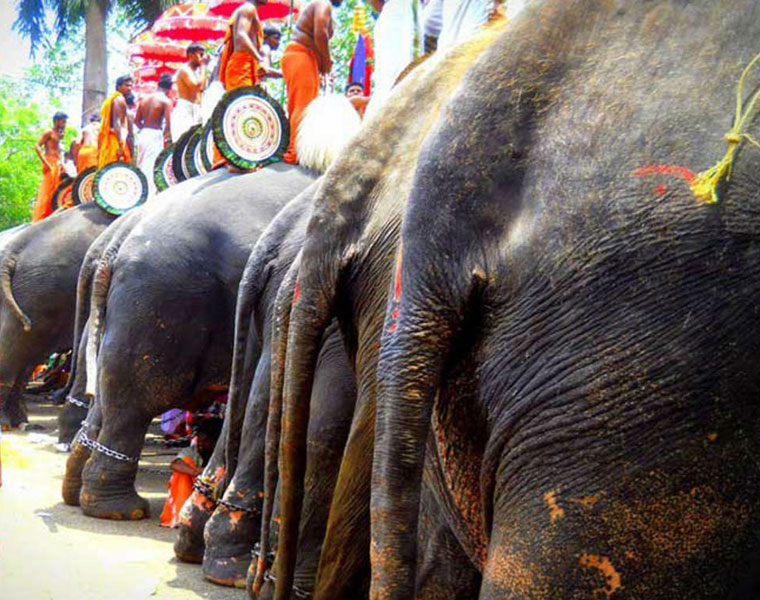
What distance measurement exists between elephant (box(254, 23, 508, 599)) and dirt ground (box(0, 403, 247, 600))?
198 centimetres

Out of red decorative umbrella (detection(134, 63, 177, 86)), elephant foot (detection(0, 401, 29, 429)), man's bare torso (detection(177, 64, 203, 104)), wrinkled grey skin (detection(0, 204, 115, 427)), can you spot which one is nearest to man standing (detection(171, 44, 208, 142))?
man's bare torso (detection(177, 64, 203, 104))

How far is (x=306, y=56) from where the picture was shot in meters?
6.63

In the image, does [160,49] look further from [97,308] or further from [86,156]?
[97,308]

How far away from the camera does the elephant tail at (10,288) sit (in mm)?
10336

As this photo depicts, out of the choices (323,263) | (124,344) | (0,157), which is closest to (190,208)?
(124,344)

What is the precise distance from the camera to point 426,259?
6.95 feet

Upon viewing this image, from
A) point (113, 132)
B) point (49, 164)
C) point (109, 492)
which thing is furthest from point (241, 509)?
point (49, 164)

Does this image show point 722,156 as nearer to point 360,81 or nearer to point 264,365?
point 264,365

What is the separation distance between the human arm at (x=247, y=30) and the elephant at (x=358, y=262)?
16.3 ft

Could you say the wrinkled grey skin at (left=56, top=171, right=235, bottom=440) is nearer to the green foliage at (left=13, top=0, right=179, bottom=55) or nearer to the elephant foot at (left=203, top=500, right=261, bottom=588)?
the elephant foot at (left=203, top=500, right=261, bottom=588)

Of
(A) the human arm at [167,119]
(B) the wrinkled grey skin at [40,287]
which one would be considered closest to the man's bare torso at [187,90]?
(A) the human arm at [167,119]

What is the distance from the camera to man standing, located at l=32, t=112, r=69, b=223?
50.8 ft

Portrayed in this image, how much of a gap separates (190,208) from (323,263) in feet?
12.1

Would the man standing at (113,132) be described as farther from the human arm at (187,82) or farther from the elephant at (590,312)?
the elephant at (590,312)
